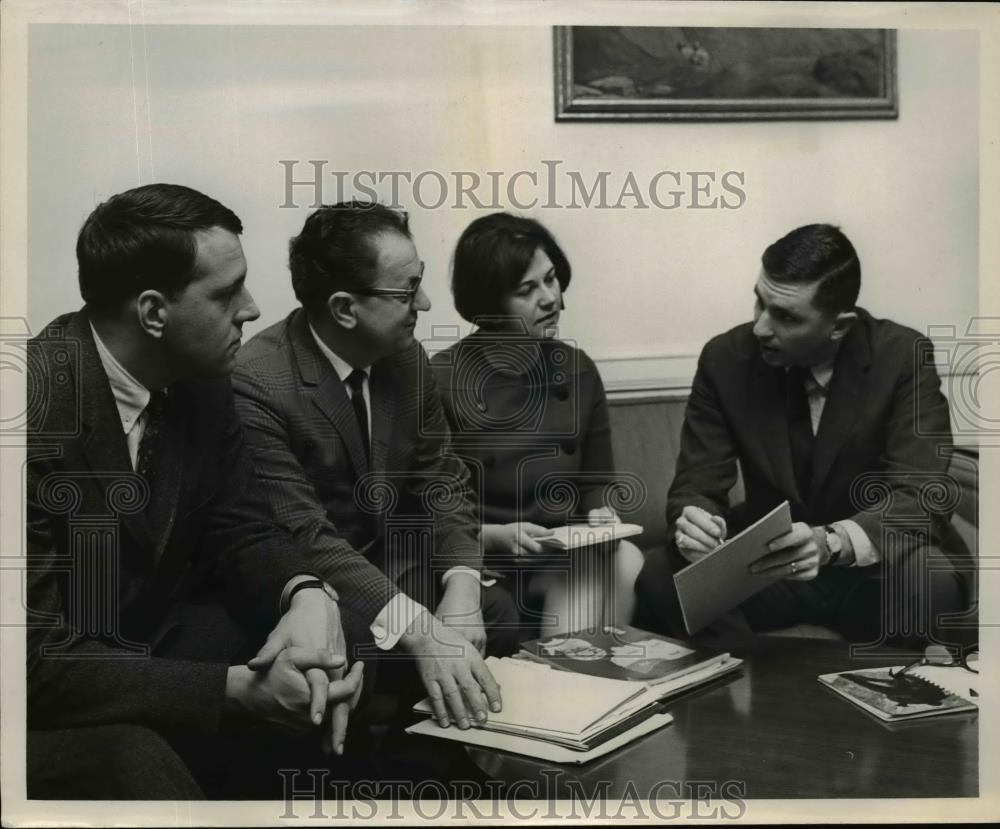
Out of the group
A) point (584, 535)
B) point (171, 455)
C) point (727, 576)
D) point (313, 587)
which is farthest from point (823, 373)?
point (171, 455)

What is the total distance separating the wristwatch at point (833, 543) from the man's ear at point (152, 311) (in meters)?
1.37

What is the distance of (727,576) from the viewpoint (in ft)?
6.40

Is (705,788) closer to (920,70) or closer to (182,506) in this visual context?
(182,506)

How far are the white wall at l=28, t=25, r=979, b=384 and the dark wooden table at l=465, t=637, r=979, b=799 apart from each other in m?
0.66

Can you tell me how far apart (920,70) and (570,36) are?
0.71 metres

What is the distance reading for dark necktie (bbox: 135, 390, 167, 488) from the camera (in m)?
1.87

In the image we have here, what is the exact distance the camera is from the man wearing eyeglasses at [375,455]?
6.21 ft

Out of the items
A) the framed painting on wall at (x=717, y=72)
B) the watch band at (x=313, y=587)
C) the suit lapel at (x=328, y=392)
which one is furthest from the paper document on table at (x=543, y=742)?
the framed painting on wall at (x=717, y=72)

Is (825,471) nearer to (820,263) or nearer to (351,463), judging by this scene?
(820,263)

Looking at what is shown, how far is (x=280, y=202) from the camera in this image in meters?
1.89

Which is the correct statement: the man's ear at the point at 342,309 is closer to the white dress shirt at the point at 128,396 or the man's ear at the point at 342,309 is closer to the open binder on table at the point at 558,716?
the white dress shirt at the point at 128,396

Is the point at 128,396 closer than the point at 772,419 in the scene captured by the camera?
Yes

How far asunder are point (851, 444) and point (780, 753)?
0.63 m

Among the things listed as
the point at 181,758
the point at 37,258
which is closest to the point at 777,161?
the point at 37,258
